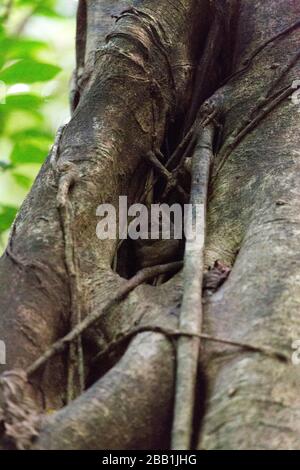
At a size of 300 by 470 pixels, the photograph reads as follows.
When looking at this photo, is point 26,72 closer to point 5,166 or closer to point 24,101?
point 24,101

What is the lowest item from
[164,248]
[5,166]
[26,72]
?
[164,248]

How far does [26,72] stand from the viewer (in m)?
2.15

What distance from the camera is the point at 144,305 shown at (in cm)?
146

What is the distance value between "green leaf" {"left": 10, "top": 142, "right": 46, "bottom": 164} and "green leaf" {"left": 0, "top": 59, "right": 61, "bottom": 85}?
25cm

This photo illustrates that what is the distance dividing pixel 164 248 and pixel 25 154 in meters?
0.78

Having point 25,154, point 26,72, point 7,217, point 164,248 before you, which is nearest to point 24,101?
point 26,72

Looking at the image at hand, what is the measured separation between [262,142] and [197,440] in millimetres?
1016

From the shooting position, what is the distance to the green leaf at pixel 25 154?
7.59ft

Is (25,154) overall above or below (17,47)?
below

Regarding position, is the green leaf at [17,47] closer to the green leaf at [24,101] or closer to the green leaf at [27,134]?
the green leaf at [24,101]

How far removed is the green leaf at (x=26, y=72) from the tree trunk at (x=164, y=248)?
0.16 m

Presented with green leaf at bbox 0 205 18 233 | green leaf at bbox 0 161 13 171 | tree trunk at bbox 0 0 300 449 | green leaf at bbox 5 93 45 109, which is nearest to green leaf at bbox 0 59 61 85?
green leaf at bbox 5 93 45 109

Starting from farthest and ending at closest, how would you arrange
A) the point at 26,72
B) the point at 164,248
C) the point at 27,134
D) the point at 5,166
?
the point at 27,134
the point at 5,166
the point at 26,72
the point at 164,248
